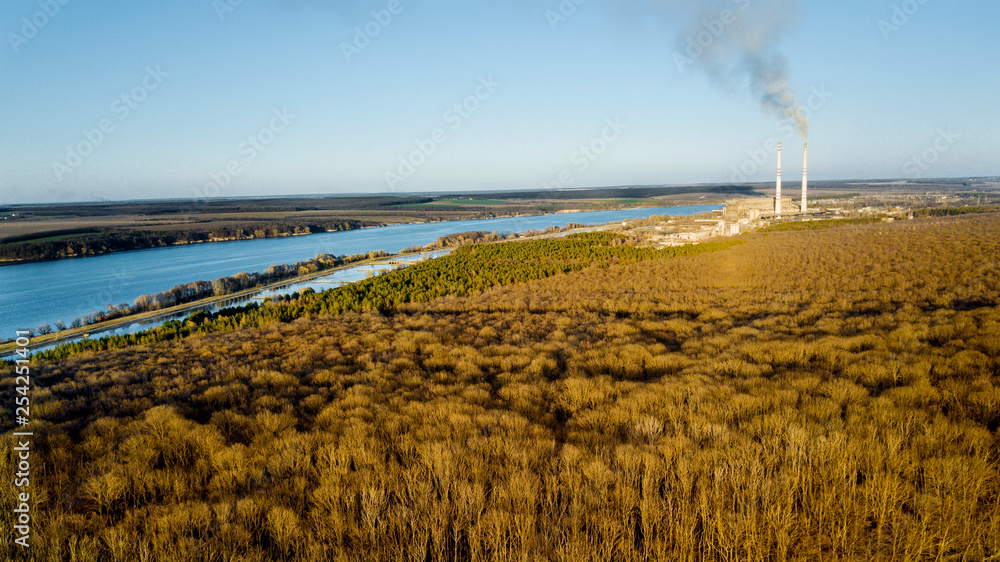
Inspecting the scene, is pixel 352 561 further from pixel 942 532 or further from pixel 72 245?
pixel 72 245

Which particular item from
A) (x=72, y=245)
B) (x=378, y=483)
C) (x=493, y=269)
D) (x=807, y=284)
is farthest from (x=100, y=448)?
(x=72, y=245)

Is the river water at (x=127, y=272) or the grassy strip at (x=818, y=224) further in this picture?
the grassy strip at (x=818, y=224)

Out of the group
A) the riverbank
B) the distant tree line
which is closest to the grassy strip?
the distant tree line

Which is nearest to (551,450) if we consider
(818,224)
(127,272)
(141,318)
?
(141,318)

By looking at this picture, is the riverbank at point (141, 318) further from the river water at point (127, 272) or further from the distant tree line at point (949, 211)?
the distant tree line at point (949, 211)

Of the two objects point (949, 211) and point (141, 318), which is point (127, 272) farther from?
point (949, 211)

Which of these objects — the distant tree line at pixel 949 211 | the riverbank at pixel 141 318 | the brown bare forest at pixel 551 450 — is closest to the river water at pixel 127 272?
the riverbank at pixel 141 318
